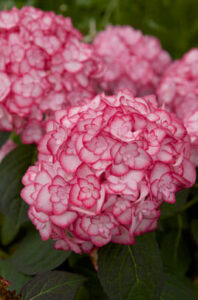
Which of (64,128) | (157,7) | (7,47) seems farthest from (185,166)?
(157,7)

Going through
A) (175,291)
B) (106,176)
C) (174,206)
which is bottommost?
(175,291)

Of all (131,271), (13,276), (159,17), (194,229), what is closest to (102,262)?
(131,271)

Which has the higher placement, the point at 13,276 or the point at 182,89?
the point at 182,89

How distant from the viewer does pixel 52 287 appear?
646mm

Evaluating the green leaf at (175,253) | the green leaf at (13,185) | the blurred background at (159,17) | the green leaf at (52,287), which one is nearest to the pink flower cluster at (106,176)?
the green leaf at (52,287)

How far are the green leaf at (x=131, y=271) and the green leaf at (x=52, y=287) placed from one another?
0.06 meters

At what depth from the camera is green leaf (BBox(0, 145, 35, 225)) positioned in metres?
0.81

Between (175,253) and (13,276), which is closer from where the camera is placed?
(13,276)

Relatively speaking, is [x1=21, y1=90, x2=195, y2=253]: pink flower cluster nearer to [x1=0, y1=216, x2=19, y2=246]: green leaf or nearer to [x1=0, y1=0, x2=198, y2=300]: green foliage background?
[x1=0, y1=0, x2=198, y2=300]: green foliage background

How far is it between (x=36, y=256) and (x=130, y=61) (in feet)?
2.28

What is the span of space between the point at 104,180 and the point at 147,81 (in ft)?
2.16

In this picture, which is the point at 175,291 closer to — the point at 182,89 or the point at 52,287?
the point at 52,287

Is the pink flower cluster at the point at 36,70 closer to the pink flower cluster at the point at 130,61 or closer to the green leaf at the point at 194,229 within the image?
the pink flower cluster at the point at 130,61

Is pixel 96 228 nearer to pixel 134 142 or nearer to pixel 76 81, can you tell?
pixel 134 142
